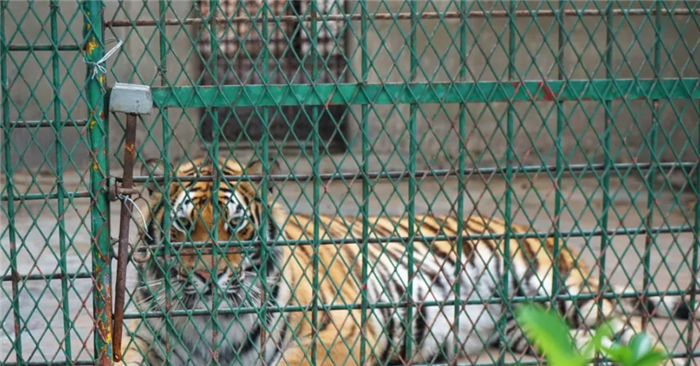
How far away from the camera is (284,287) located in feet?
11.3

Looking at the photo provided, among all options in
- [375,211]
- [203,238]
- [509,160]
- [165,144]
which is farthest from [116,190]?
[375,211]

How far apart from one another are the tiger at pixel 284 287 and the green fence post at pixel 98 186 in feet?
0.36

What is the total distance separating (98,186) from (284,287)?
1070mm

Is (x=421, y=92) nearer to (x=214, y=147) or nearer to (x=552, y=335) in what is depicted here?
(x=214, y=147)

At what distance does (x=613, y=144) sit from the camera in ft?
27.2

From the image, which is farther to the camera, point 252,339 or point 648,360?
point 252,339

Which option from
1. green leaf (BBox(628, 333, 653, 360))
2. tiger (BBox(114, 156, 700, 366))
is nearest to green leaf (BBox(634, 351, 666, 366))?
green leaf (BBox(628, 333, 653, 360))

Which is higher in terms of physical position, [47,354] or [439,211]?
[439,211]

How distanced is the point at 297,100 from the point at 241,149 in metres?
6.23

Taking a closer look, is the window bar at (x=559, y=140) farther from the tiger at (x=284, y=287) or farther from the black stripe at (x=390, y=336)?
the black stripe at (x=390, y=336)

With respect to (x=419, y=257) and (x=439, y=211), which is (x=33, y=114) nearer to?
(x=439, y=211)

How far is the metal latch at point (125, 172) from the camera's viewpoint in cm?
244

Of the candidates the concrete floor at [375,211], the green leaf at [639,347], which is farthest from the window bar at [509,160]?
the green leaf at [639,347]

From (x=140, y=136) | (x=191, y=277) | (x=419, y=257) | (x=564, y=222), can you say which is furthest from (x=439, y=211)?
(x=191, y=277)
